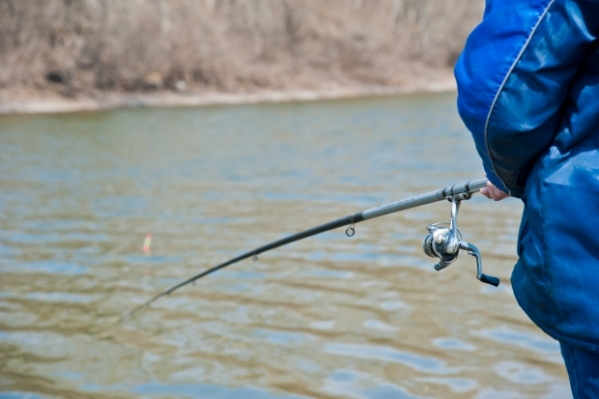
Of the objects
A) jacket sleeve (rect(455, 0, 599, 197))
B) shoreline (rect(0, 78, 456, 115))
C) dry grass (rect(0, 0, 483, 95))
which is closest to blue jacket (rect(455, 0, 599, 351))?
jacket sleeve (rect(455, 0, 599, 197))

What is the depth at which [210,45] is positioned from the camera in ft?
126

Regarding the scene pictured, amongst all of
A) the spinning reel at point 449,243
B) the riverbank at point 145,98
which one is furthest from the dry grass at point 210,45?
the spinning reel at point 449,243

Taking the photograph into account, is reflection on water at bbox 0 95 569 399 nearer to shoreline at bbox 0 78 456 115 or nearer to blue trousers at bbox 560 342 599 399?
blue trousers at bbox 560 342 599 399

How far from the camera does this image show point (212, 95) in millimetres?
A: 35125

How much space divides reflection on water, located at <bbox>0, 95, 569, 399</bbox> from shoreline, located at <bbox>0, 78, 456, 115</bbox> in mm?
18981

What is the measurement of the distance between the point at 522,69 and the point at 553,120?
159 millimetres

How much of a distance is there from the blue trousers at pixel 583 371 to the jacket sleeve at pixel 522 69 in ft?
1.68

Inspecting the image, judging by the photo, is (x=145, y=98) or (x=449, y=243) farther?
(x=145, y=98)

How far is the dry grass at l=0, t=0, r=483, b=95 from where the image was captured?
35.1m

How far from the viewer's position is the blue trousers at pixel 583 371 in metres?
2.09

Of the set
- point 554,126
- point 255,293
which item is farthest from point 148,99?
point 554,126

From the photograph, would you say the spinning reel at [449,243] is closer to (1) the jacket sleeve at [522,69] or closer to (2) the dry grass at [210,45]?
(1) the jacket sleeve at [522,69]

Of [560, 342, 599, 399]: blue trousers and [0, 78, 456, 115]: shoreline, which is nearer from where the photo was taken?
[560, 342, 599, 399]: blue trousers

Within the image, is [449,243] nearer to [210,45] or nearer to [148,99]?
[148,99]
